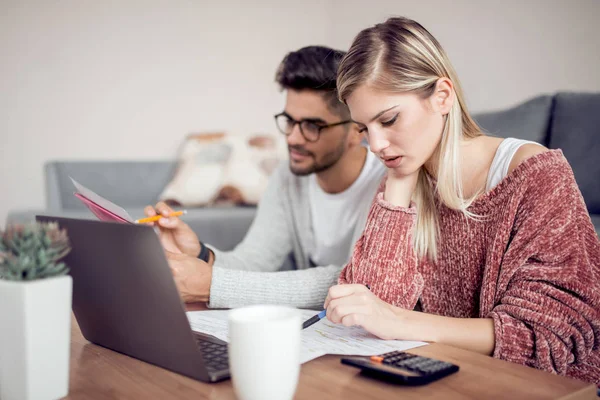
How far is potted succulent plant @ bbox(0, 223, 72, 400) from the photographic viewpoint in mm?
538

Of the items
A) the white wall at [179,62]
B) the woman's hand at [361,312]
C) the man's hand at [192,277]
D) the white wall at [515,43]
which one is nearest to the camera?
the woman's hand at [361,312]

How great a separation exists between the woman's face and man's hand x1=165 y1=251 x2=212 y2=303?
15.1 inches

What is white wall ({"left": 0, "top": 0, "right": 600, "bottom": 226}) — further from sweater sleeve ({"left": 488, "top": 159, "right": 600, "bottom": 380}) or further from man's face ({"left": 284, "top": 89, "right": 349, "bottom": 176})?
sweater sleeve ({"left": 488, "top": 159, "right": 600, "bottom": 380})

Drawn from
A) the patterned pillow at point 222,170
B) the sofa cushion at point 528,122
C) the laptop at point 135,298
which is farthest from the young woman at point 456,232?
the patterned pillow at point 222,170

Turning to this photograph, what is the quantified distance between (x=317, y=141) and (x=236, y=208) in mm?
1379

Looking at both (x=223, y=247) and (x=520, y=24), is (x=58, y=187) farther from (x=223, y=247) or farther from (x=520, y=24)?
(x=520, y=24)

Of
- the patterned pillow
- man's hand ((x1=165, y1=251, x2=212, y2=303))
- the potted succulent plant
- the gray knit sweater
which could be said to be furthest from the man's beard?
the patterned pillow

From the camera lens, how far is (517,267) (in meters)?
0.89

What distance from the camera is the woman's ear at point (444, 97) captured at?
40.8 inches

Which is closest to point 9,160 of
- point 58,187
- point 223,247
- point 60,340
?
point 58,187

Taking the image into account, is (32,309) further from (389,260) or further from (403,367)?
(389,260)

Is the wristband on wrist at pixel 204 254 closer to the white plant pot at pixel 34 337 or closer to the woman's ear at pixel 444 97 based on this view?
the woman's ear at pixel 444 97

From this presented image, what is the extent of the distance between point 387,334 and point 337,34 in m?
3.30

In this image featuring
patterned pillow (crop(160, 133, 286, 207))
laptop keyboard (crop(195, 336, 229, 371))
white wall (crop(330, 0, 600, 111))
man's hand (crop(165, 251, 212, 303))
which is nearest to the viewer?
laptop keyboard (crop(195, 336, 229, 371))
